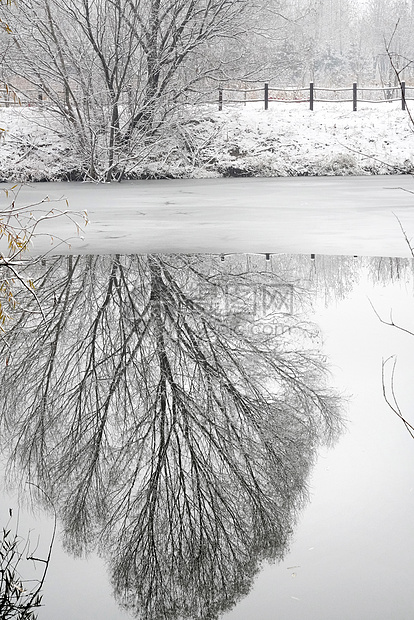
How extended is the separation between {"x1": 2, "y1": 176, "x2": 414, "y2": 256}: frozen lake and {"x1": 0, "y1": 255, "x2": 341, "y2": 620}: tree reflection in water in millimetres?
2281

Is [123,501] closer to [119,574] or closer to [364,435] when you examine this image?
[119,574]

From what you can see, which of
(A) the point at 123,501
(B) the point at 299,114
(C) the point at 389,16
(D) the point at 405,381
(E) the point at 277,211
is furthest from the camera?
(C) the point at 389,16

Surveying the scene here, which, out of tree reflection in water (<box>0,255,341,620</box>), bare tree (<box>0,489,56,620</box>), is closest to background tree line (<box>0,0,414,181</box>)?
tree reflection in water (<box>0,255,341,620</box>)

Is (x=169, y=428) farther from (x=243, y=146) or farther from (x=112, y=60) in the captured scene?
(x=243, y=146)

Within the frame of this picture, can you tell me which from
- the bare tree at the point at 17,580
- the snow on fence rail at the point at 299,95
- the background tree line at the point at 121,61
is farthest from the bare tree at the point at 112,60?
the bare tree at the point at 17,580

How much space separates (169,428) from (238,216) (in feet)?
35.7

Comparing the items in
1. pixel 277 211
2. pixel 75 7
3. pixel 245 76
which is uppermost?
pixel 75 7

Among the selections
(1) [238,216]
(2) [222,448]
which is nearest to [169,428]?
(2) [222,448]

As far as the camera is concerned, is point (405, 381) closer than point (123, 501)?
No

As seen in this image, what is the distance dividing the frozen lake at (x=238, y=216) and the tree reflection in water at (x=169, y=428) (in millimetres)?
2281

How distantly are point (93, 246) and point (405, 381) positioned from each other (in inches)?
284

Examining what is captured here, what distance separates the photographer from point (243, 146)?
28094 mm

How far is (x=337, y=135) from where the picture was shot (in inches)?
1161

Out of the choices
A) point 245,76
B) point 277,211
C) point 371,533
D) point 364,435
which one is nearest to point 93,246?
point 277,211
